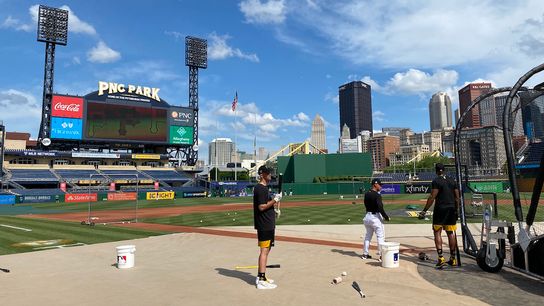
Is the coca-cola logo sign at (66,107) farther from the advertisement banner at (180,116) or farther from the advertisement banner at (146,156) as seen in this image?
the advertisement banner at (180,116)

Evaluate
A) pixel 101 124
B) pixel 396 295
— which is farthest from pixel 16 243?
pixel 101 124

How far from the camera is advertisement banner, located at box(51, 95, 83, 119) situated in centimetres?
6900

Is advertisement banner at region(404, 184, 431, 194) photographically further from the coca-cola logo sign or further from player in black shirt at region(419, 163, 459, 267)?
the coca-cola logo sign

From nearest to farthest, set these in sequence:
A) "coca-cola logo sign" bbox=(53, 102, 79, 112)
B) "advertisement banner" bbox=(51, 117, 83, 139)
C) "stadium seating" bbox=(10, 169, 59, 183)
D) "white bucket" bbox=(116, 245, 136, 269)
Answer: "white bucket" bbox=(116, 245, 136, 269), "stadium seating" bbox=(10, 169, 59, 183), "advertisement banner" bbox=(51, 117, 83, 139), "coca-cola logo sign" bbox=(53, 102, 79, 112)

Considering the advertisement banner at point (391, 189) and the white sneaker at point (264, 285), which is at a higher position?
the advertisement banner at point (391, 189)

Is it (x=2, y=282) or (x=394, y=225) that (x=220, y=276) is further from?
(x=394, y=225)

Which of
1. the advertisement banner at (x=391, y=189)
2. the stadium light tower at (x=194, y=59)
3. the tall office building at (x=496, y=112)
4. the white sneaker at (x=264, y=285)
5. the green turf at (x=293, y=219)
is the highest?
the stadium light tower at (x=194, y=59)

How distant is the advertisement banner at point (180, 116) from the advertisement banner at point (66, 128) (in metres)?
Result: 17.5

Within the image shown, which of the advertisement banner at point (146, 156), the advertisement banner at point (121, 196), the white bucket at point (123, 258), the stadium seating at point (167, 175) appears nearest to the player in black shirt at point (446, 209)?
the white bucket at point (123, 258)

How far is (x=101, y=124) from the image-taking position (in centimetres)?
7306

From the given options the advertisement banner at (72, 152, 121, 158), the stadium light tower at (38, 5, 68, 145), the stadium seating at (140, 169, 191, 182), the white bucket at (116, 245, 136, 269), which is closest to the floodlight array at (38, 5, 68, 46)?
the stadium light tower at (38, 5, 68, 145)

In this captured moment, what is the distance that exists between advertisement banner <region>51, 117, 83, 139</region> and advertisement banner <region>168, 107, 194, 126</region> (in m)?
17.5

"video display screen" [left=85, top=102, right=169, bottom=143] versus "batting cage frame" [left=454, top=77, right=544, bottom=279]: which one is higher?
"video display screen" [left=85, top=102, right=169, bottom=143]

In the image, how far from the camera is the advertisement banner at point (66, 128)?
226 ft
